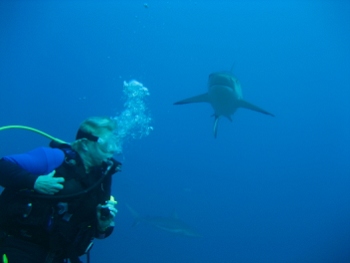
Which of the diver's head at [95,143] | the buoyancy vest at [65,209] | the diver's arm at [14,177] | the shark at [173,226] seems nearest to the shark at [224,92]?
the shark at [173,226]

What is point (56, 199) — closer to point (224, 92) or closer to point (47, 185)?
point (47, 185)

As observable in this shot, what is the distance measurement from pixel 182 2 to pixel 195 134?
51.9 metres

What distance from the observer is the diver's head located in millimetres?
2953

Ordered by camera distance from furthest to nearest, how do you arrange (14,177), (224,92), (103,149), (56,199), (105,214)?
(224,92), (103,149), (105,214), (56,199), (14,177)

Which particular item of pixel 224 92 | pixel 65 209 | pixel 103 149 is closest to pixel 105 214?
pixel 65 209

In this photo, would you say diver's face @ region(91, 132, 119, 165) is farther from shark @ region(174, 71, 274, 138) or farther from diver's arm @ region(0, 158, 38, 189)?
shark @ region(174, 71, 274, 138)

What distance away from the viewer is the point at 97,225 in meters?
2.89

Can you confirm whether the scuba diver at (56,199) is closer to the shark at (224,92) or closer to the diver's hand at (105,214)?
the diver's hand at (105,214)

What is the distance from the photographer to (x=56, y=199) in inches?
99.4

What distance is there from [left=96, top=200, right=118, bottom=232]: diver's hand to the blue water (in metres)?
24.3

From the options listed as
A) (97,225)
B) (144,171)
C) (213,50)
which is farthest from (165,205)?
(213,50)

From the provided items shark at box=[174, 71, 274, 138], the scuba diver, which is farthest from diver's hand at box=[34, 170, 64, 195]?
shark at box=[174, 71, 274, 138]

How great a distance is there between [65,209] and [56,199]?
12 centimetres

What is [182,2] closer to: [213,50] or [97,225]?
[213,50]
